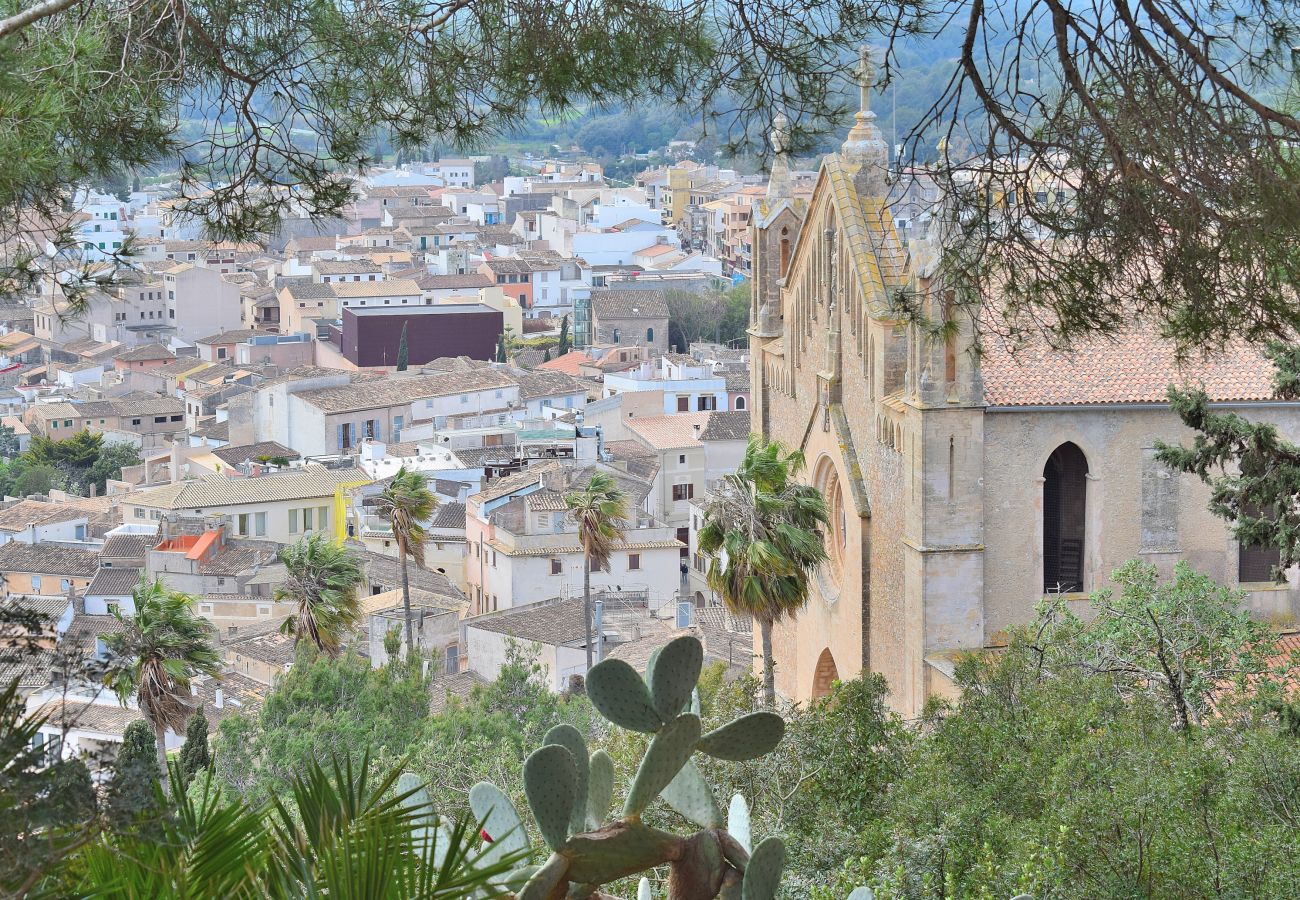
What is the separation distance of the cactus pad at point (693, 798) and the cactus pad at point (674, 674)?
52 cm

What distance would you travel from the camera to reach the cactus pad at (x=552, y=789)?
4.08m

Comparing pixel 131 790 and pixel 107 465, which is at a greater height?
pixel 131 790

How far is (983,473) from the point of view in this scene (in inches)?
740

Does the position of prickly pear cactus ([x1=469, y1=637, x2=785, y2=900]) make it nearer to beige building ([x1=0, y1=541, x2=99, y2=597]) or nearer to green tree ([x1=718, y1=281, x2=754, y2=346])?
beige building ([x1=0, y1=541, x2=99, y2=597])

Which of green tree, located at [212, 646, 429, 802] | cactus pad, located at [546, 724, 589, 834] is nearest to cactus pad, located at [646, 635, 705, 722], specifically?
cactus pad, located at [546, 724, 589, 834]

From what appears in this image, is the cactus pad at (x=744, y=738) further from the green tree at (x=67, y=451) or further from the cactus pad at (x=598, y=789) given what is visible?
the green tree at (x=67, y=451)

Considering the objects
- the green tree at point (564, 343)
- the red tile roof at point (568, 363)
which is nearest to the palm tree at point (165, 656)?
the red tile roof at point (568, 363)

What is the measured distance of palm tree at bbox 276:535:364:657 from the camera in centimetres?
2534

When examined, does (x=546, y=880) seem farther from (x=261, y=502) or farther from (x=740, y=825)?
(x=261, y=502)

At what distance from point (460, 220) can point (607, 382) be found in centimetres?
6169

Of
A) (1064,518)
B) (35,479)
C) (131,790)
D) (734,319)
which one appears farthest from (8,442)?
(131,790)

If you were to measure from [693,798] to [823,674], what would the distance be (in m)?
18.0

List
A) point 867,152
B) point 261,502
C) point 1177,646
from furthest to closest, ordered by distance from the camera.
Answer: point 261,502 → point 867,152 → point 1177,646

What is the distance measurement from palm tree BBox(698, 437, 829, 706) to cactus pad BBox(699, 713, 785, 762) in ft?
43.7
